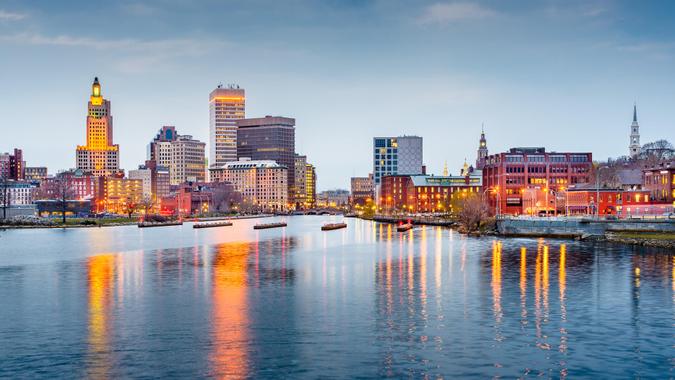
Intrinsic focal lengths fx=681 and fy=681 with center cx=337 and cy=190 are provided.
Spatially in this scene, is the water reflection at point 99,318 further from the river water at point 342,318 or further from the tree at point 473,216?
the tree at point 473,216

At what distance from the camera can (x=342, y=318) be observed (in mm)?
46719

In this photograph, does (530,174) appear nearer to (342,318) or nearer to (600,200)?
(600,200)

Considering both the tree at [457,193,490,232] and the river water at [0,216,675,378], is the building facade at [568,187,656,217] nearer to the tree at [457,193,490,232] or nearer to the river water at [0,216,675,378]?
the tree at [457,193,490,232]

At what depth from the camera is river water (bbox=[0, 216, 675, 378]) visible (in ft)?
115

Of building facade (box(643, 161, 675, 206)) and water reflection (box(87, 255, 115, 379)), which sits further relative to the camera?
building facade (box(643, 161, 675, 206))

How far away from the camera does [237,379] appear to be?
3234 centimetres

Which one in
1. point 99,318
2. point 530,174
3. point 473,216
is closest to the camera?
point 99,318

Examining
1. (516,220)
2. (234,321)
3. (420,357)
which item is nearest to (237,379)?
(420,357)

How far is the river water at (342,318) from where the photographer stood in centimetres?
3491

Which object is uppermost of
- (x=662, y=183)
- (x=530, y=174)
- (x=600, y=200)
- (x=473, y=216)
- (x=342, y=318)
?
(x=530, y=174)

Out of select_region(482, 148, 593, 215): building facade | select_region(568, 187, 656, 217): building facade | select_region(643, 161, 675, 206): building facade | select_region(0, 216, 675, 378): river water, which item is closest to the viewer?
select_region(0, 216, 675, 378): river water

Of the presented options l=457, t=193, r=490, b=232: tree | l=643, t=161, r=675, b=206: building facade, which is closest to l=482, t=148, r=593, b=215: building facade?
l=457, t=193, r=490, b=232: tree

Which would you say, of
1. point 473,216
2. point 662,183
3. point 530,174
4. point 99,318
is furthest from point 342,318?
point 530,174

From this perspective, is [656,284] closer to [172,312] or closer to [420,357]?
[420,357]
